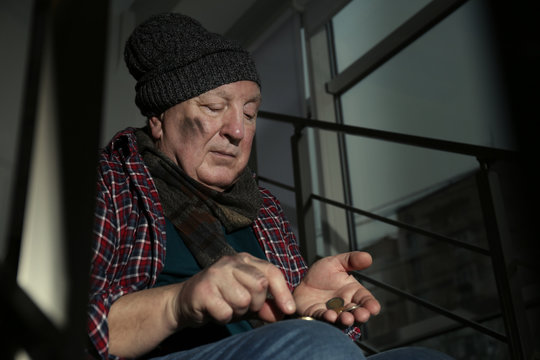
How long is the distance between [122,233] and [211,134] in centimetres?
30

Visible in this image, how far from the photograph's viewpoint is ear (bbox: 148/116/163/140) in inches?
43.8

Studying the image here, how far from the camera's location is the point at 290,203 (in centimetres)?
279

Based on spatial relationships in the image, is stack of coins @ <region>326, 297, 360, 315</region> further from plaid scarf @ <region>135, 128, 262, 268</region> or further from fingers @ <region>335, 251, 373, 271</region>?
plaid scarf @ <region>135, 128, 262, 268</region>

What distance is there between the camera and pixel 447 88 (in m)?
2.27

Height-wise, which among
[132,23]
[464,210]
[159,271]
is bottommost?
[159,271]

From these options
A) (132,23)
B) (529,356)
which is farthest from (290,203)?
(529,356)

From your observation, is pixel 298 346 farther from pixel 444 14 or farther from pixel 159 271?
pixel 444 14

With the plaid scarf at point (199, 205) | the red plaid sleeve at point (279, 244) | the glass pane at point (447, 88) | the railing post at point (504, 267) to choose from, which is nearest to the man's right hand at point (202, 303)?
the plaid scarf at point (199, 205)

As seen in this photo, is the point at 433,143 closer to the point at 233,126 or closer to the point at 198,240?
the point at 233,126

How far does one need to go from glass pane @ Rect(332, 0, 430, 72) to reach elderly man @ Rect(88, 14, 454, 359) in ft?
5.22

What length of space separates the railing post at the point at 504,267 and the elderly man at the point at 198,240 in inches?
17.9

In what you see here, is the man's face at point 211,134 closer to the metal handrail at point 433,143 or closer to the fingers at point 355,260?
the fingers at point 355,260

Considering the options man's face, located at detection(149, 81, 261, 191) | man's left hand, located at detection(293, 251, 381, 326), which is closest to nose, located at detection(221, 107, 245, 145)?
man's face, located at detection(149, 81, 261, 191)

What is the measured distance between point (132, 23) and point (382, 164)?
1.63 metres
